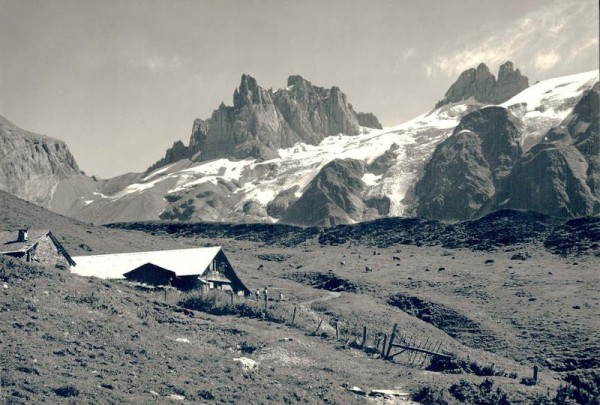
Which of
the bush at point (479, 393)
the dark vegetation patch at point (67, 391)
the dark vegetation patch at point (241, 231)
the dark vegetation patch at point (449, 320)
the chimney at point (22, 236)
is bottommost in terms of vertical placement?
the dark vegetation patch at point (67, 391)

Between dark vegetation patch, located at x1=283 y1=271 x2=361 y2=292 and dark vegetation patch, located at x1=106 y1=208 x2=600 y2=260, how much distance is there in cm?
3025

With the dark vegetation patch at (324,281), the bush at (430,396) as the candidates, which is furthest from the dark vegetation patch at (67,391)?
the dark vegetation patch at (324,281)

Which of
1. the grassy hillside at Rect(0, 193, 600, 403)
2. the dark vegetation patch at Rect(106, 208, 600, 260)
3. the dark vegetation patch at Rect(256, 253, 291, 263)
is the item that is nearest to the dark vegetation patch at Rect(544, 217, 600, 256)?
the dark vegetation patch at Rect(106, 208, 600, 260)

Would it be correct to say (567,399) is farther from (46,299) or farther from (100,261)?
(100,261)

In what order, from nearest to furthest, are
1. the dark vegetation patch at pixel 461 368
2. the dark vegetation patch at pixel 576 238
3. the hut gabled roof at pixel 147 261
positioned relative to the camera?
the dark vegetation patch at pixel 461 368, the hut gabled roof at pixel 147 261, the dark vegetation patch at pixel 576 238

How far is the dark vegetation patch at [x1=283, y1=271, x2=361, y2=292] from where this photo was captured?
8269 cm

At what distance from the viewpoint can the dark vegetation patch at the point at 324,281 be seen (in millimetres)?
82688

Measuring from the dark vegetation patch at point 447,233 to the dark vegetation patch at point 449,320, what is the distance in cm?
3342

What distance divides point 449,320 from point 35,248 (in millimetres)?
39416

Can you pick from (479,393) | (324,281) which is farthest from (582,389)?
(324,281)

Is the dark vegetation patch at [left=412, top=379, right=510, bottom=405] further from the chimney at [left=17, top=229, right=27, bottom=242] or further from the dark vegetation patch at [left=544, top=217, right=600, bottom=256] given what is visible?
the dark vegetation patch at [left=544, top=217, right=600, bottom=256]

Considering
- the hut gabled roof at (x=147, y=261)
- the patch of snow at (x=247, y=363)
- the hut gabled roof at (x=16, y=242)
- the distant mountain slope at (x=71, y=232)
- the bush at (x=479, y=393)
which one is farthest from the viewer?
the distant mountain slope at (x=71, y=232)

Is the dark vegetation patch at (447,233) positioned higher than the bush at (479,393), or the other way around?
→ the dark vegetation patch at (447,233)

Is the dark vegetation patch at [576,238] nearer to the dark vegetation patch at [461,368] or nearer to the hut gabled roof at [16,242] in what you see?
the dark vegetation patch at [461,368]
